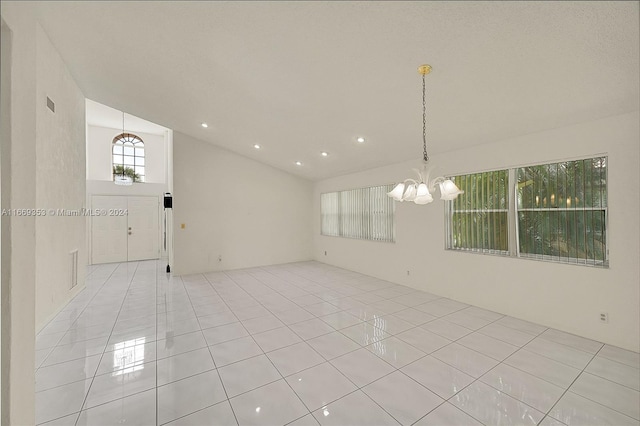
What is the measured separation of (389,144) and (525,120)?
75.1 inches

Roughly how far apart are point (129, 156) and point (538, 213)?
447 inches

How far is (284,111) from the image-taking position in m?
4.02

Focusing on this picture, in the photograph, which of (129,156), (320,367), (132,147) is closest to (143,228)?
(129,156)

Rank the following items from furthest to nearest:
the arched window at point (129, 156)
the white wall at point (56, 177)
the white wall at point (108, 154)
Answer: the arched window at point (129, 156) → the white wall at point (108, 154) → the white wall at point (56, 177)

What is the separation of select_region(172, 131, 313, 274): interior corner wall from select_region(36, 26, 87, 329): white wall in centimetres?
182

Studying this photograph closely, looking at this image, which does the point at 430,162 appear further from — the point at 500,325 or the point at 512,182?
the point at 500,325

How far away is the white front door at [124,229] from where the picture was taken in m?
7.68

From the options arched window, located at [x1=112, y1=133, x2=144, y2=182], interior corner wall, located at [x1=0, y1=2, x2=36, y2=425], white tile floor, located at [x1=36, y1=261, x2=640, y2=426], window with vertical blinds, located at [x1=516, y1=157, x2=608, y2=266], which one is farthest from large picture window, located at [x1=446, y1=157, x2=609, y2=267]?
arched window, located at [x1=112, y1=133, x2=144, y2=182]

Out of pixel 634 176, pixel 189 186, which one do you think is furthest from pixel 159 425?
pixel 189 186

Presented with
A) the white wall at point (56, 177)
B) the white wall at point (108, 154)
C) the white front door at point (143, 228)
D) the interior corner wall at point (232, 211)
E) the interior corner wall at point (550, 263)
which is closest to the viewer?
the interior corner wall at point (550, 263)

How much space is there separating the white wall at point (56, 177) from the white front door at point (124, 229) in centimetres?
343

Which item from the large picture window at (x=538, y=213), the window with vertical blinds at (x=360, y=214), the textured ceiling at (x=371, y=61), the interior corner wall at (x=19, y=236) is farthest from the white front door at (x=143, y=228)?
the large picture window at (x=538, y=213)

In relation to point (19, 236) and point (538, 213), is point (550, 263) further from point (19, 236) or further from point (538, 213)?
point (19, 236)

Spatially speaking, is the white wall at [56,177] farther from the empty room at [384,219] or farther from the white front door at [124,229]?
the white front door at [124,229]
